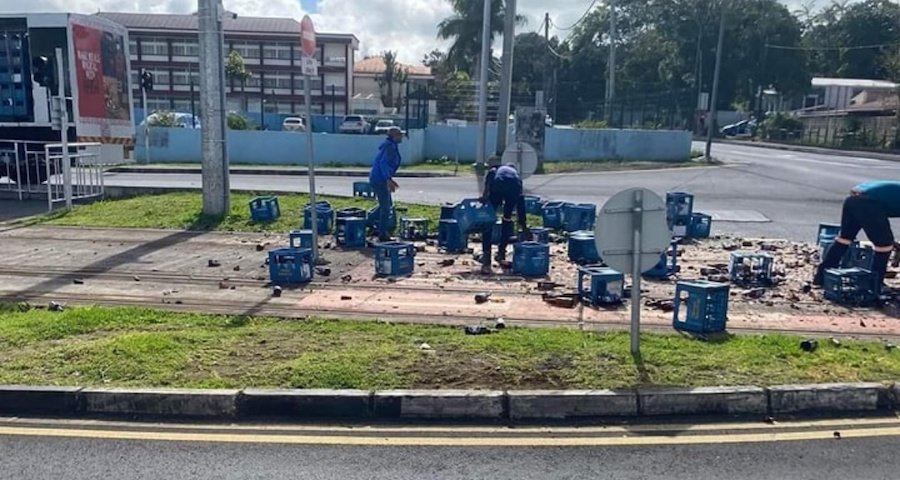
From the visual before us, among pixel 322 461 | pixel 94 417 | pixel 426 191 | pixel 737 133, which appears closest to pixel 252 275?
pixel 94 417

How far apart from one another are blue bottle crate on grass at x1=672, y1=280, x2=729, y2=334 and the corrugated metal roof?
60453mm

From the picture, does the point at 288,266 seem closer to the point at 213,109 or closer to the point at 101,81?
the point at 213,109

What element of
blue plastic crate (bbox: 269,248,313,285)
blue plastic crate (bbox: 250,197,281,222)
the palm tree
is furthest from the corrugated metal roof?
blue plastic crate (bbox: 269,248,313,285)

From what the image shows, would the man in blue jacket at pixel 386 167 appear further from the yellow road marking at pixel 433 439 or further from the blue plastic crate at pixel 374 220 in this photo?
the yellow road marking at pixel 433 439

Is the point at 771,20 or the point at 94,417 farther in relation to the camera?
the point at 771,20

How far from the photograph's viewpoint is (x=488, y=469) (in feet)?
14.1

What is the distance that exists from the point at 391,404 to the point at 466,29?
156 feet

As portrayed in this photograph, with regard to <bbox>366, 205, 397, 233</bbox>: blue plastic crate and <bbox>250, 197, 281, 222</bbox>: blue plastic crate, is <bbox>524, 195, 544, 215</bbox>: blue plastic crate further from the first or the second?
<bbox>250, 197, 281, 222</bbox>: blue plastic crate

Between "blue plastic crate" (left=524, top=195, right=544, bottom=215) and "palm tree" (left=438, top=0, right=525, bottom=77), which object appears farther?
"palm tree" (left=438, top=0, right=525, bottom=77)

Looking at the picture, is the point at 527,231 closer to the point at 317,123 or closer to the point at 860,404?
the point at 860,404

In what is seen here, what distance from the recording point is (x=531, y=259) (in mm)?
9320

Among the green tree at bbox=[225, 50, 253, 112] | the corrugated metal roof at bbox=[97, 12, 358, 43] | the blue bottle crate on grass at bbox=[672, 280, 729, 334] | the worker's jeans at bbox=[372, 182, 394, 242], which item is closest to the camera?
the blue bottle crate on grass at bbox=[672, 280, 729, 334]

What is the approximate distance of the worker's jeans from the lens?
1142cm

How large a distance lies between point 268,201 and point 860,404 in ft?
34.8
